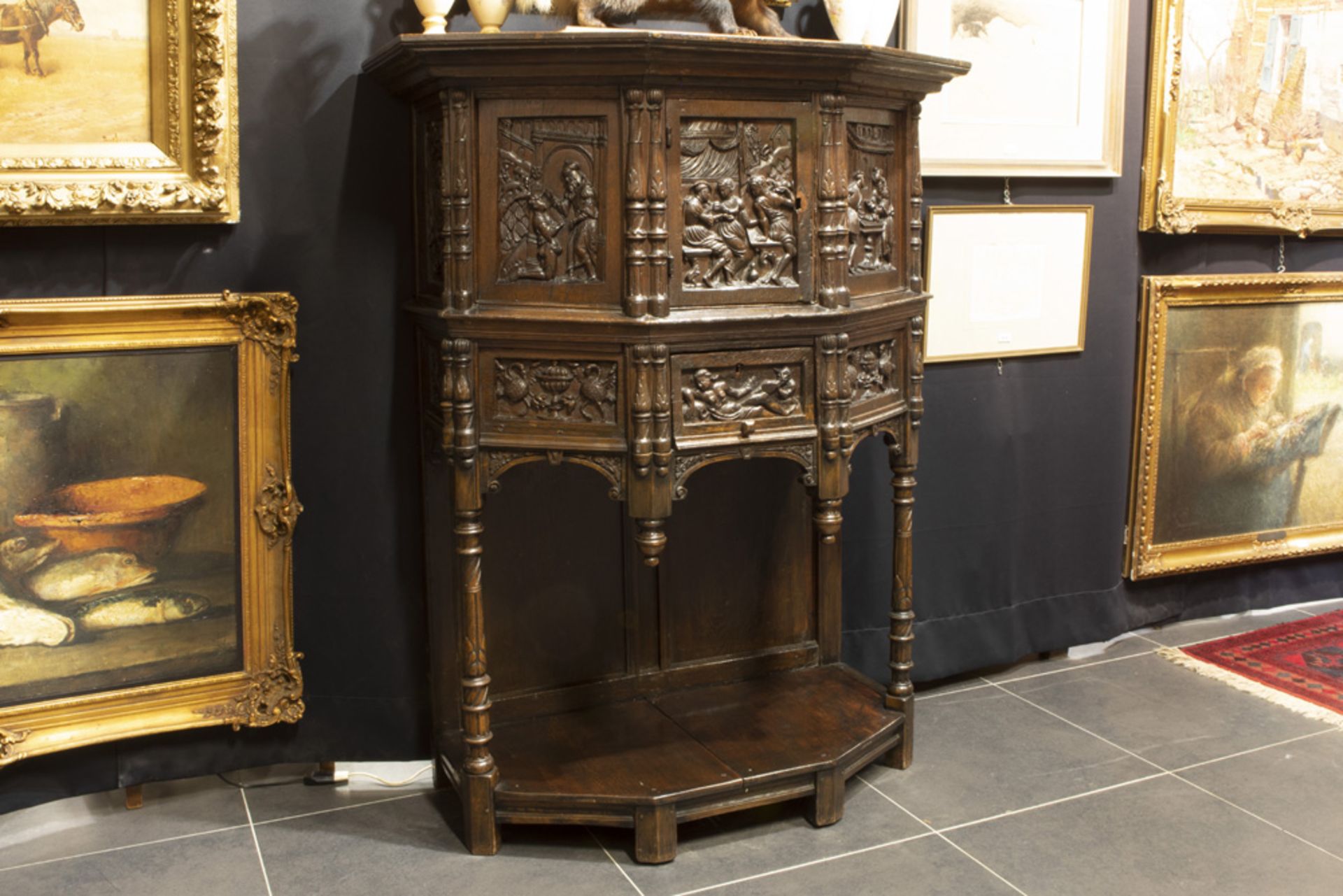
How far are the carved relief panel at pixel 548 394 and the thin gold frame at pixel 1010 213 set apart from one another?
56.1 inches

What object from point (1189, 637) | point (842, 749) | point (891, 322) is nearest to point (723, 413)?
point (891, 322)

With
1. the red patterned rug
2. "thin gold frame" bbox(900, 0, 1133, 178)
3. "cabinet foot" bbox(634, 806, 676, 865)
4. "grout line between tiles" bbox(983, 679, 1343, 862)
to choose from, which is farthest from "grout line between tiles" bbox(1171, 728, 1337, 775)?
"thin gold frame" bbox(900, 0, 1133, 178)

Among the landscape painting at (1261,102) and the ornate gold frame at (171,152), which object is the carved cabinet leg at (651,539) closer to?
the ornate gold frame at (171,152)

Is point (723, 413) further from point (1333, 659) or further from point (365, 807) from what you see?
point (1333, 659)

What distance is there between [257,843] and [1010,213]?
2.88 metres

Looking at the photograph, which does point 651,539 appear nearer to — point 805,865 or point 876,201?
point 805,865

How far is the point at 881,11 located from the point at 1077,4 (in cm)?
99

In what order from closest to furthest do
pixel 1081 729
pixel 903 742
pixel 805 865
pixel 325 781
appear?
pixel 805 865, pixel 325 781, pixel 903 742, pixel 1081 729

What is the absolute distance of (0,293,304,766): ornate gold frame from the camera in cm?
319

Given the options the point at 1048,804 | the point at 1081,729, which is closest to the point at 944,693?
the point at 1081,729

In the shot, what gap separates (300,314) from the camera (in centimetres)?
339

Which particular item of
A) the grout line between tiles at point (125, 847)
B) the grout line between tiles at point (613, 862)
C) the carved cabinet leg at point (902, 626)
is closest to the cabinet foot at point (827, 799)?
the carved cabinet leg at point (902, 626)

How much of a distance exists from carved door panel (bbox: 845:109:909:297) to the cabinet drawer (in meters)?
0.30

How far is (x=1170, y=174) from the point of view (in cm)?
439
